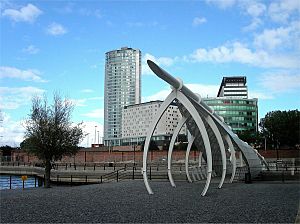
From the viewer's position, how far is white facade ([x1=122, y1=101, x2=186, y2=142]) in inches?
5728

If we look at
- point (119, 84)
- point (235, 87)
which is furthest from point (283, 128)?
point (119, 84)

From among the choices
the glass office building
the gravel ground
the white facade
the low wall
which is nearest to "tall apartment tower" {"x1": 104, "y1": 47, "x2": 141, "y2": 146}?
the white facade

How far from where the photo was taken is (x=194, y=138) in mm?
23828

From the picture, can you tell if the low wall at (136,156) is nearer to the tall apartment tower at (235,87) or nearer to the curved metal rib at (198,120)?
the curved metal rib at (198,120)

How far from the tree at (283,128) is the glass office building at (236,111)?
44.0m

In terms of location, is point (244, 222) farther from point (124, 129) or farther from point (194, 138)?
point (124, 129)

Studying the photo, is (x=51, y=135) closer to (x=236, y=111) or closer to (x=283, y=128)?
(x=283, y=128)

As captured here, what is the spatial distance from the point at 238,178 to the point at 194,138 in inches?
275

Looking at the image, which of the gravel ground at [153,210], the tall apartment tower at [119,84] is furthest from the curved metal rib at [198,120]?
the tall apartment tower at [119,84]

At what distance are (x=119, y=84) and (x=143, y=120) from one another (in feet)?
105

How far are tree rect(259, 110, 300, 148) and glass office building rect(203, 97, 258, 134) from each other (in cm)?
4400

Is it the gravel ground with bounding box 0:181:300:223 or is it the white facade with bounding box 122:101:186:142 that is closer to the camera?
the gravel ground with bounding box 0:181:300:223

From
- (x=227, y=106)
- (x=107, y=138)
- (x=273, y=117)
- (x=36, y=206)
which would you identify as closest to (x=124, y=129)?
(x=107, y=138)

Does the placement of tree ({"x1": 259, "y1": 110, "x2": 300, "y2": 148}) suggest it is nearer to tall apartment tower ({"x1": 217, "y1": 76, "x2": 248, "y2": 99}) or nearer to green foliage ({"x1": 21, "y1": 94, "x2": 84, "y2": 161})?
green foliage ({"x1": 21, "y1": 94, "x2": 84, "y2": 161})
